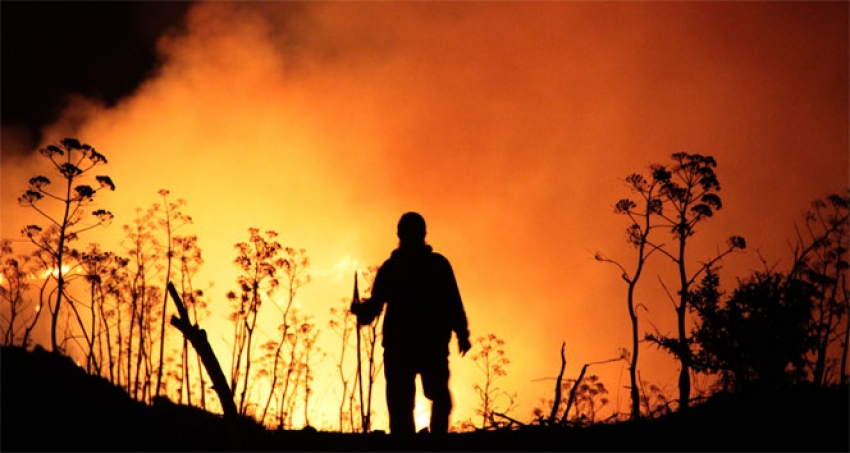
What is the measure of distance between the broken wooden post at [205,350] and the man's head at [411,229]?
2979 mm

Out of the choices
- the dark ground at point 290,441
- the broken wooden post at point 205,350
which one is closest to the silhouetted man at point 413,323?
the dark ground at point 290,441

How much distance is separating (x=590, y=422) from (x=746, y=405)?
1.75 meters

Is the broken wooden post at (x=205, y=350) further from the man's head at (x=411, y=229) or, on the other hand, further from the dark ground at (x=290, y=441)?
the man's head at (x=411, y=229)

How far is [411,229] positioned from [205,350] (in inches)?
127

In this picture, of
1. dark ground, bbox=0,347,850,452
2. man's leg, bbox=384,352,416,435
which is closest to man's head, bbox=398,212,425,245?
man's leg, bbox=384,352,416,435

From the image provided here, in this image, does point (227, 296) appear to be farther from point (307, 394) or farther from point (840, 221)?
point (840, 221)

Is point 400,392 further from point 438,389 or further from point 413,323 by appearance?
point 413,323

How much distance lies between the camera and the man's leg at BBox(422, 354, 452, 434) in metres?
6.95

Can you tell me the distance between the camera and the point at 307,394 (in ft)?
91.4

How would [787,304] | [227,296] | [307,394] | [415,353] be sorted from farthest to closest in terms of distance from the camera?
[307,394] < [227,296] < [787,304] < [415,353]

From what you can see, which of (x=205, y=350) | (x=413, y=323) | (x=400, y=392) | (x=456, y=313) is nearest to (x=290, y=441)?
(x=400, y=392)

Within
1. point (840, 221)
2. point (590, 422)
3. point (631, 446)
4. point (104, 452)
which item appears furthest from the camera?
point (840, 221)

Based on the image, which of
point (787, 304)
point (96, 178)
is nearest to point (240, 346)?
point (96, 178)

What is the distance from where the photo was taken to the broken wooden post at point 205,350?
332 inches
